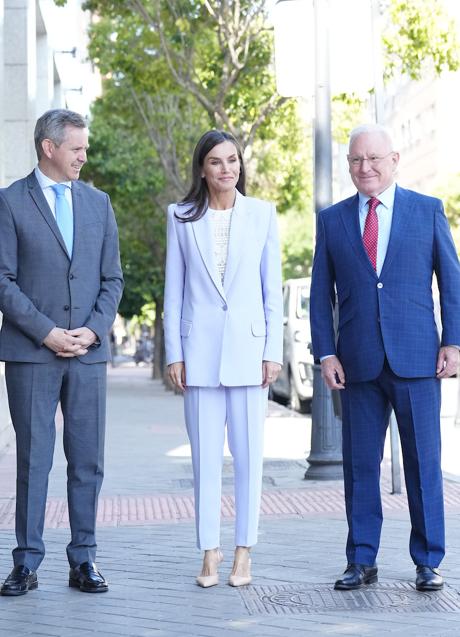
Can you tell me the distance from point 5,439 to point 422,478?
8574 millimetres

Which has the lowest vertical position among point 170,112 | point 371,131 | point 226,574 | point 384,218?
point 226,574

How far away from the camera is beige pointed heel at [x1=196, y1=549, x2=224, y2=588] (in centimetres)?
632

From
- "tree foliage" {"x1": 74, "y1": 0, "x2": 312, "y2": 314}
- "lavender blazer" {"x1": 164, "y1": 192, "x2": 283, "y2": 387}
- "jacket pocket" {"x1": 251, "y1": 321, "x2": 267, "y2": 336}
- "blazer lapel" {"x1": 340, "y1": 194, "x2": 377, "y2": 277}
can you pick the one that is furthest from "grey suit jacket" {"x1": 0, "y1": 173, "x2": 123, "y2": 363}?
"tree foliage" {"x1": 74, "y1": 0, "x2": 312, "y2": 314}

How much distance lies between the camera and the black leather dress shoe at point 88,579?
6219mm

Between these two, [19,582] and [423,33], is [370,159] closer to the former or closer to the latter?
[19,582]

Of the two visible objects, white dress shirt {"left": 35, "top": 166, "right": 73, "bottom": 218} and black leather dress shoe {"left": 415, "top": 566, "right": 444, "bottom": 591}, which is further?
white dress shirt {"left": 35, "top": 166, "right": 73, "bottom": 218}

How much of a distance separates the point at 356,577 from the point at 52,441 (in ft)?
5.02

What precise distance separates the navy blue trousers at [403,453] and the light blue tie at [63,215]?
148cm

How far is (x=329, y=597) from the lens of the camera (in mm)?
6062

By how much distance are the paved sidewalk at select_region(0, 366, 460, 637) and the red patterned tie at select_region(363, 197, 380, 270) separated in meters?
1.52

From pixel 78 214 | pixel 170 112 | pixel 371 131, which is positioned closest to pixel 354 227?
pixel 371 131

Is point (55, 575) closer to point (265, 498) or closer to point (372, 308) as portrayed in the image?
point (372, 308)

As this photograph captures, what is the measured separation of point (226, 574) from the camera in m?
6.64

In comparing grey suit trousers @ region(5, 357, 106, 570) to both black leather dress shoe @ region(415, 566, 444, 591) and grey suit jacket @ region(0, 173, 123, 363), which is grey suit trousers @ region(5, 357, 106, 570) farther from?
black leather dress shoe @ region(415, 566, 444, 591)
